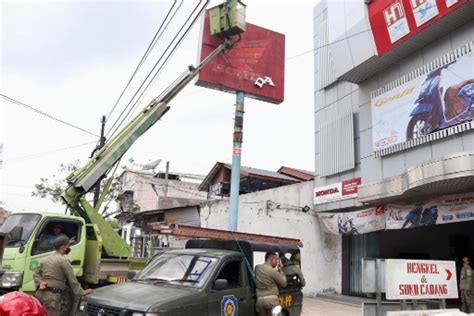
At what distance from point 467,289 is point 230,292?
29.5 feet

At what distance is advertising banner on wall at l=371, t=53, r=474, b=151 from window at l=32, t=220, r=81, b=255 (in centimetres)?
961

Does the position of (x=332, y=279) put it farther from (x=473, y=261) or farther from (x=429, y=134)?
(x=429, y=134)

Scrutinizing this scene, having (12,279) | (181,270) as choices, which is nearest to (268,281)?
(181,270)

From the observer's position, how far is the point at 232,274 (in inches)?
265

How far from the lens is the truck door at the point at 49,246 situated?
8234mm

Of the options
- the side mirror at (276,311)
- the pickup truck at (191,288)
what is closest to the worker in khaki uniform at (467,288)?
the pickup truck at (191,288)

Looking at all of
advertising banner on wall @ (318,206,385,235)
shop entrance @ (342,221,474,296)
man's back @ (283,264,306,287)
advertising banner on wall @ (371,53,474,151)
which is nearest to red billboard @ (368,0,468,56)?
advertising banner on wall @ (371,53,474,151)

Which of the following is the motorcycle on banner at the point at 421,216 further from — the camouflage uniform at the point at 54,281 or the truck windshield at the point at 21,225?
the truck windshield at the point at 21,225

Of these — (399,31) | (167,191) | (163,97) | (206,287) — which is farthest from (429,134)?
(167,191)

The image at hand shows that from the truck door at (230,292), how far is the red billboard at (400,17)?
8.91 meters

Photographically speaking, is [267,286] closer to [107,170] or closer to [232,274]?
[232,274]

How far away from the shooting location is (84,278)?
Answer: 9.59 metres

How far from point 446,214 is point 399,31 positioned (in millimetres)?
5485

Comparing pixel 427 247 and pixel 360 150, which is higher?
pixel 360 150
